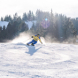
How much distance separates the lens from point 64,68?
5.18 meters

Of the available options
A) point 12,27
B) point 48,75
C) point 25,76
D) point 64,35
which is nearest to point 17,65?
point 25,76

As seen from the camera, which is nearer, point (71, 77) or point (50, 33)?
point (71, 77)

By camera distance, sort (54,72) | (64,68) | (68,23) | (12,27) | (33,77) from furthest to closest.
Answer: (12,27)
(68,23)
(64,68)
(54,72)
(33,77)

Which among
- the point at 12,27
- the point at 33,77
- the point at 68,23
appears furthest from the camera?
the point at 12,27

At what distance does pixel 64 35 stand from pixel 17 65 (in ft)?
91.0

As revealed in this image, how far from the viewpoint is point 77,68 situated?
5184 mm

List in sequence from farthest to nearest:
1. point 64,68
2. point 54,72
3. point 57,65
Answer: point 57,65
point 64,68
point 54,72

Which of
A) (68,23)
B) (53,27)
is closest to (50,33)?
(53,27)

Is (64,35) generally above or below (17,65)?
below

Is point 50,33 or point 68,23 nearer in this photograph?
point 50,33

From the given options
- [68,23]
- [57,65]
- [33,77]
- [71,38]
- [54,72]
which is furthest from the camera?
[68,23]

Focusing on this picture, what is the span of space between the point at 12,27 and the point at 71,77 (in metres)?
32.6

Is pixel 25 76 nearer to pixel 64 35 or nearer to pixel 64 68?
pixel 64 68

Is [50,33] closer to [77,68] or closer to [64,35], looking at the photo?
[64,35]
